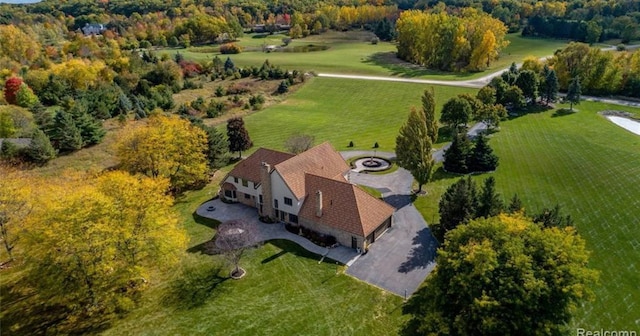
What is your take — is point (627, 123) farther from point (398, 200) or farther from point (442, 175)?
point (398, 200)

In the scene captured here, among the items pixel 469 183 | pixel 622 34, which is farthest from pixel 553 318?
pixel 622 34

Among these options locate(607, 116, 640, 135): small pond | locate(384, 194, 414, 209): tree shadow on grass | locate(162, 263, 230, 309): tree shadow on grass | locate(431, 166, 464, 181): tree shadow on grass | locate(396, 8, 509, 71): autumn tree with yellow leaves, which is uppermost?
locate(396, 8, 509, 71): autumn tree with yellow leaves

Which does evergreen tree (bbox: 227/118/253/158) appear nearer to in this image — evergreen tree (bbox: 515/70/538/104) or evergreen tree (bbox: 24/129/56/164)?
evergreen tree (bbox: 24/129/56/164)

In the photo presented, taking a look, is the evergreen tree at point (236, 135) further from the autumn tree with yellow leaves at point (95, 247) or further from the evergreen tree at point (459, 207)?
the evergreen tree at point (459, 207)

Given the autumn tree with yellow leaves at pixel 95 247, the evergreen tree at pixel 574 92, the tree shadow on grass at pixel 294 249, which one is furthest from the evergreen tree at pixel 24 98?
the evergreen tree at pixel 574 92

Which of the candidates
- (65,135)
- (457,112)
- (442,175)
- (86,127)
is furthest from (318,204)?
(86,127)

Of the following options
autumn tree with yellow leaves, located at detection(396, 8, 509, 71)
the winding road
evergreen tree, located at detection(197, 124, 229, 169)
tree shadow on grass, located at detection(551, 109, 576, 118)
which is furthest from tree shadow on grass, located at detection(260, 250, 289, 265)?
autumn tree with yellow leaves, located at detection(396, 8, 509, 71)
